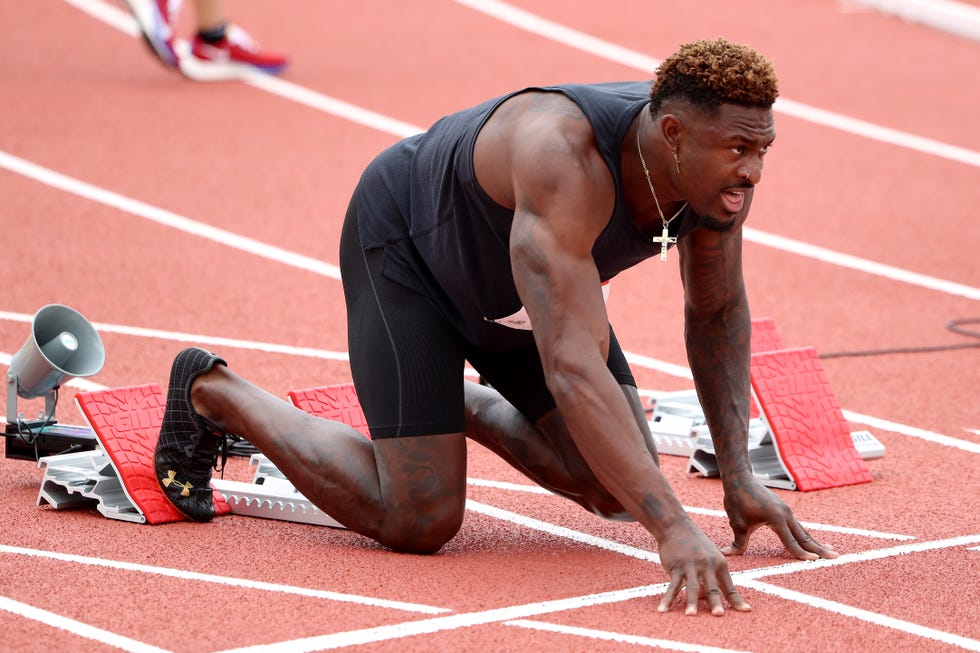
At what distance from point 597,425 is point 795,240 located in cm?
525

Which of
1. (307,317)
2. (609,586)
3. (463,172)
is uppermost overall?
(463,172)

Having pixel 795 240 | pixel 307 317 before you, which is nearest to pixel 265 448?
pixel 307 317

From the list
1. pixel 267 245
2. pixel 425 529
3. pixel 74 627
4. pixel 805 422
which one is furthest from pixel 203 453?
pixel 267 245

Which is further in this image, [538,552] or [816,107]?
[816,107]

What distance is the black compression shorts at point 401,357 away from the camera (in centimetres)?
409

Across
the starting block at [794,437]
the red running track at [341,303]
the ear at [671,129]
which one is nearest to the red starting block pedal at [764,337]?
the starting block at [794,437]

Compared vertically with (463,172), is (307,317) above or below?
below

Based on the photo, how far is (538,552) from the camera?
4160 millimetres

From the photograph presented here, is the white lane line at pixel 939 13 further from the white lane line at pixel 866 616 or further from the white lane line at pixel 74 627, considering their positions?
the white lane line at pixel 74 627

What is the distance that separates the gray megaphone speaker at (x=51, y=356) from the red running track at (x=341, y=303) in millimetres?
329

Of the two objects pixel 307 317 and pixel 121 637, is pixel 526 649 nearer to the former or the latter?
pixel 121 637

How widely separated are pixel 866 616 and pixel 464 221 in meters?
1.43

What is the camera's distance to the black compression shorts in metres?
4.09

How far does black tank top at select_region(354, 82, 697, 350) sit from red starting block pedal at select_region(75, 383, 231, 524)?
95cm
